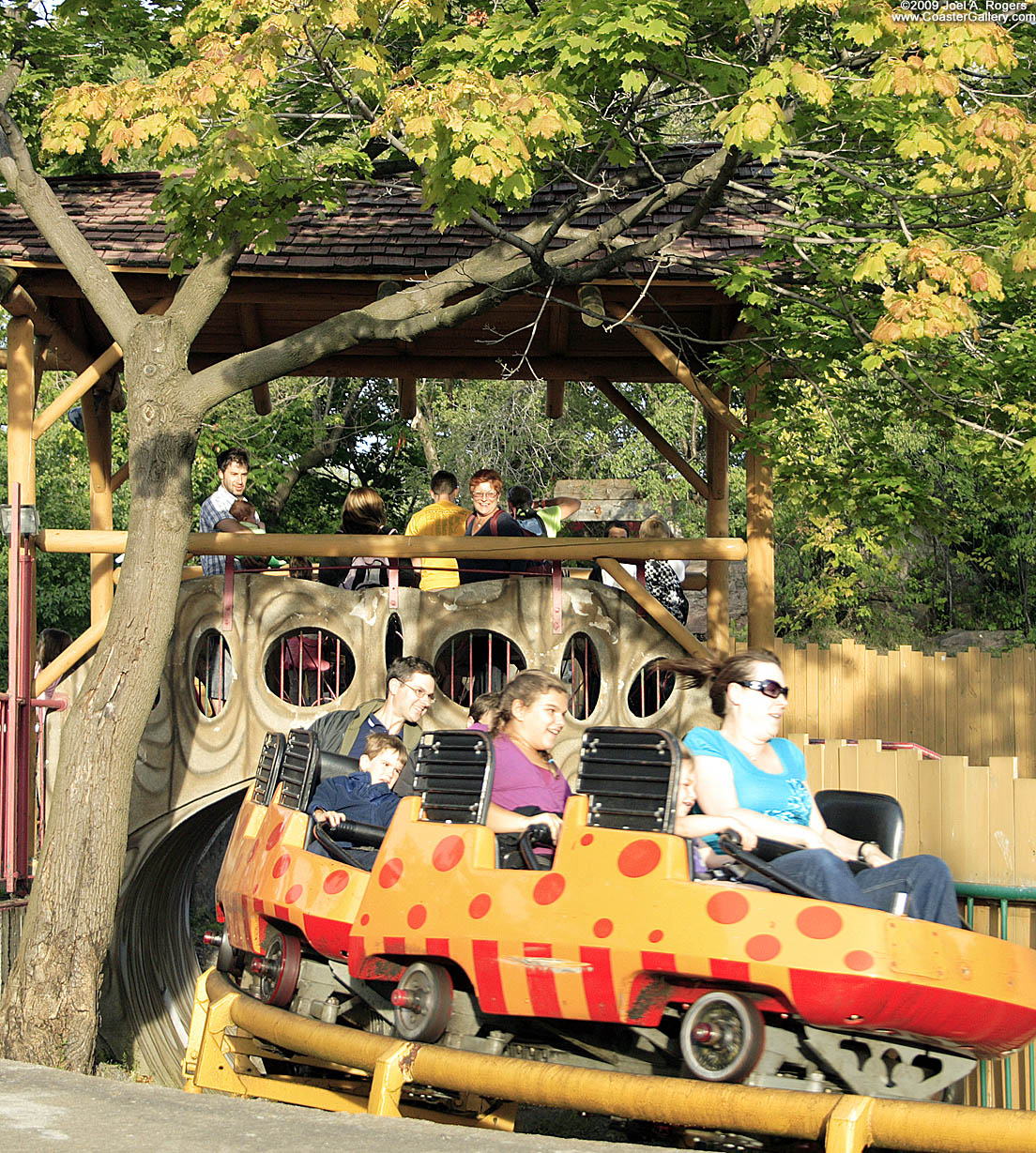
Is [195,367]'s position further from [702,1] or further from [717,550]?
[702,1]

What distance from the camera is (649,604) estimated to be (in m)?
10.4

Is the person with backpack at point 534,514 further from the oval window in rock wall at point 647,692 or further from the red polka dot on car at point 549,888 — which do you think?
the red polka dot on car at point 549,888

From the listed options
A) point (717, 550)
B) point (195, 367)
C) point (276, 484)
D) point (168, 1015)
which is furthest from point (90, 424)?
point (276, 484)

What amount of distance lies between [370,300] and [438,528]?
1816 millimetres

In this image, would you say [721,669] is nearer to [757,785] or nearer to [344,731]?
[757,785]

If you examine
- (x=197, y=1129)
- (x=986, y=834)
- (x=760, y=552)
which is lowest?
(x=197, y=1129)

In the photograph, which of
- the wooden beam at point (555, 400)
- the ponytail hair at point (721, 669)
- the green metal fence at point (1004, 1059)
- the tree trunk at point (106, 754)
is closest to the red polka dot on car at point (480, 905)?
the ponytail hair at point (721, 669)

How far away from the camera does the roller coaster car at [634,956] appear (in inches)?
166

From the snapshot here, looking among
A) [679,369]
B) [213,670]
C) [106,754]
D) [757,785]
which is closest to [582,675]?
[679,369]

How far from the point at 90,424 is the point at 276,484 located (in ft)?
32.0

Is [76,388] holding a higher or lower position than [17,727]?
higher

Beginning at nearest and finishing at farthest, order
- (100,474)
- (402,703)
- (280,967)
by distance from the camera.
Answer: (280,967) < (402,703) < (100,474)

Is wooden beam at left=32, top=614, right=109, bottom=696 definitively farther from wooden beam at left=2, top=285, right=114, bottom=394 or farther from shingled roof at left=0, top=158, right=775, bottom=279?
shingled roof at left=0, top=158, right=775, bottom=279

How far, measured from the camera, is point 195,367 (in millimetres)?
13703
